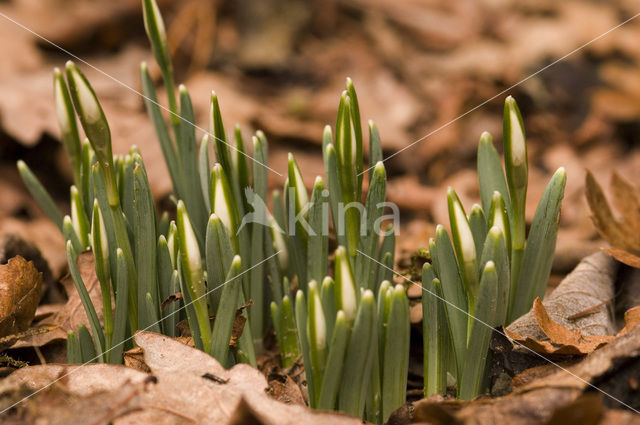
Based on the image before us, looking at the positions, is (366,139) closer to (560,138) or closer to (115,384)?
(560,138)

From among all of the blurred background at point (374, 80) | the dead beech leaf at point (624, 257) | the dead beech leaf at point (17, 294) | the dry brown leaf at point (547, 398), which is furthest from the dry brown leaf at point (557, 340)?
the dead beech leaf at point (17, 294)

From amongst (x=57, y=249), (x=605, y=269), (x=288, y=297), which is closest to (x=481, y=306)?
(x=288, y=297)

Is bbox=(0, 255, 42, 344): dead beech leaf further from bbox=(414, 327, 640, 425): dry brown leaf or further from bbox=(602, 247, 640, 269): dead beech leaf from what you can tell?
bbox=(602, 247, 640, 269): dead beech leaf

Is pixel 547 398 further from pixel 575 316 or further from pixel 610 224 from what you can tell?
pixel 610 224

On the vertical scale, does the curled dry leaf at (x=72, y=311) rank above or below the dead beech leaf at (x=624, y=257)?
below

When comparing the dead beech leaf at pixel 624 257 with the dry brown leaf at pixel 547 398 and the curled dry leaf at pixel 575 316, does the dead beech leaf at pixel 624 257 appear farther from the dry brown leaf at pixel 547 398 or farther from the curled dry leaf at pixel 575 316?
the dry brown leaf at pixel 547 398

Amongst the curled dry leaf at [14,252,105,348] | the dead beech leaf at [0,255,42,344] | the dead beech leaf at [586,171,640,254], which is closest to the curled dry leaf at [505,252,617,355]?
the dead beech leaf at [586,171,640,254]

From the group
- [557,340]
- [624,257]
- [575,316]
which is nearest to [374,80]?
[624,257]
